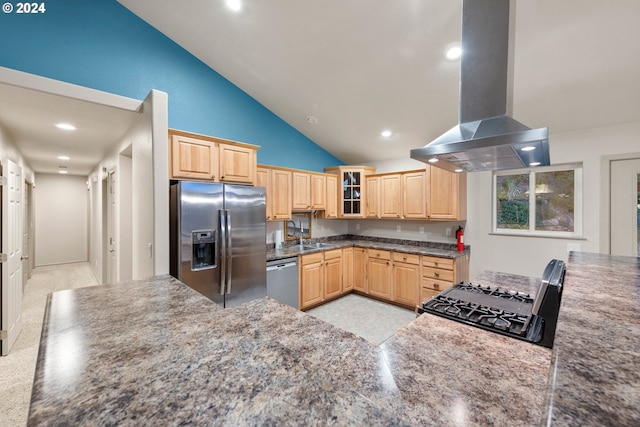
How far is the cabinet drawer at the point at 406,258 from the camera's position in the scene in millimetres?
3999

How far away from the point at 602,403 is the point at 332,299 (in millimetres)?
4164

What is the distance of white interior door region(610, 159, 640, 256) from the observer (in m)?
2.91

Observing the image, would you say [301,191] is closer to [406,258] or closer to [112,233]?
[406,258]

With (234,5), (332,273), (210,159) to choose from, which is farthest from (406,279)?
(234,5)

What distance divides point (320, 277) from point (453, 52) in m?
3.26

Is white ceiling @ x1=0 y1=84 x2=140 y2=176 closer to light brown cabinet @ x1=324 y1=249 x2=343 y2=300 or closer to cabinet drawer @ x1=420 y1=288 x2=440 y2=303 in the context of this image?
light brown cabinet @ x1=324 y1=249 x2=343 y2=300

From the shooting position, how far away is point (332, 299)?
448cm

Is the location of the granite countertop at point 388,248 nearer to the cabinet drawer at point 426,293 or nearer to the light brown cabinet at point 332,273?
the light brown cabinet at point 332,273

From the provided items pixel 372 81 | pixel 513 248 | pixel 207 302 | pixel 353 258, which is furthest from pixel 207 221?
pixel 513 248

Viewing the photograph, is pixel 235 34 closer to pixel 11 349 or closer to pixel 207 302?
pixel 207 302

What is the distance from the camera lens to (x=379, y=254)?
14.6ft

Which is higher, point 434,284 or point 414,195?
point 414,195

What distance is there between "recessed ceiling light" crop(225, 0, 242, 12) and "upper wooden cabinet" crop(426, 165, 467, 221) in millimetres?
3166

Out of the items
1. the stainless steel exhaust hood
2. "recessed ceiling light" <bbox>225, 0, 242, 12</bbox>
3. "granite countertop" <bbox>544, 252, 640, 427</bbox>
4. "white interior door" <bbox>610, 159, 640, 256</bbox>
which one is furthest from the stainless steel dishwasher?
"white interior door" <bbox>610, 159, 640, 256</bbox>
